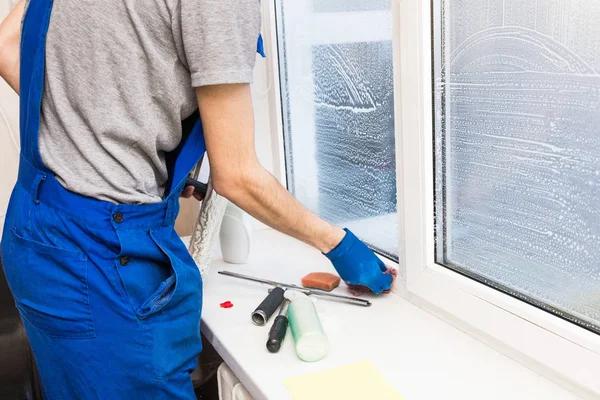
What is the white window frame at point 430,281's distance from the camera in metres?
0.88

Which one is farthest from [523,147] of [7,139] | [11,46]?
[7,139]

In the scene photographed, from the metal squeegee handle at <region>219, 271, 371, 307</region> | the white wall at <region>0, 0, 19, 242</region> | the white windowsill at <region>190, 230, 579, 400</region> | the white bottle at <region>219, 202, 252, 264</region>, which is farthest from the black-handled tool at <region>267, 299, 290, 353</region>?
the white wall at <region>0, 0, 19, 242</region>

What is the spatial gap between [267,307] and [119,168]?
40 cm

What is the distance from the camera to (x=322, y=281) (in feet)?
4.33

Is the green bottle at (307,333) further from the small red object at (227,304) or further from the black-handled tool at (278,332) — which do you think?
the small red object at (227,304)

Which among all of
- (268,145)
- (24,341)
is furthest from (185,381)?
(268,145)

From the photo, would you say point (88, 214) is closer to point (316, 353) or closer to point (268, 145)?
point (316, 353)

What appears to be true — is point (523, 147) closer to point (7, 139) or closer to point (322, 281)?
point (322, 281)

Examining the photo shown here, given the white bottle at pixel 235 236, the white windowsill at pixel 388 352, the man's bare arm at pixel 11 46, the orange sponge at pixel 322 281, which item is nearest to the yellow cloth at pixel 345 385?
the white windowsill at pixel 388 352

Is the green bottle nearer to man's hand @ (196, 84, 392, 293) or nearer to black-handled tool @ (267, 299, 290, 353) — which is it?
black-handled tool @ (267, 299, 290, 353)

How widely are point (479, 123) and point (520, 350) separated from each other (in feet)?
1.22

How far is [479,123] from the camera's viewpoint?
102 cm

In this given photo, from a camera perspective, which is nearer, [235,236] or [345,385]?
[345,385]

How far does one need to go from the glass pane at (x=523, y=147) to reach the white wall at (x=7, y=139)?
1.35 meters
